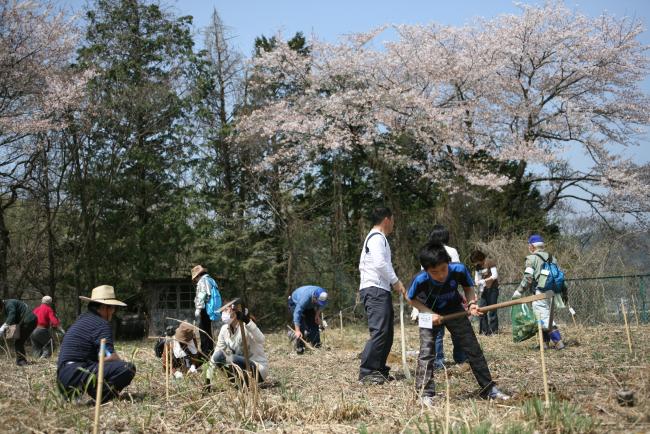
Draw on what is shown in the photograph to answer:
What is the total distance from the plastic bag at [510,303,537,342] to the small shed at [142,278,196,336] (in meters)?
12.3

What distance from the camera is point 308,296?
10016 mm

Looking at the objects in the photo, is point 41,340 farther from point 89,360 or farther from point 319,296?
point 89,360

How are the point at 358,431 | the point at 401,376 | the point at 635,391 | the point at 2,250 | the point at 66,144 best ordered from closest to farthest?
the point at 358,431
the point at 635,391
the point at 401,376
the point at 2,250
the point at 66,144

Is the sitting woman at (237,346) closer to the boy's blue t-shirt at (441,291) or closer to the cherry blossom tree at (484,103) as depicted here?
the boy's blue t-shirt at (441,291)

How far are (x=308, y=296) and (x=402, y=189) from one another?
12130 mm

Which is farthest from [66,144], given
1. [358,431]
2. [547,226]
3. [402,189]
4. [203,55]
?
[358,431]

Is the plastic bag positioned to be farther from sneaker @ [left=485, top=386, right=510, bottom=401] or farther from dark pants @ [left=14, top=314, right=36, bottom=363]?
dark pants @ [left=14, top=314, right=36, bottom=363]

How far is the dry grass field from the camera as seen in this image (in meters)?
3.86

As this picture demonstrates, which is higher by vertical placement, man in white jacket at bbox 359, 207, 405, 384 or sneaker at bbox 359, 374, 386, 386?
man in white jacket at bbox 359, 207, 405, 384

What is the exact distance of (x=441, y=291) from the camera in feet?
17.1

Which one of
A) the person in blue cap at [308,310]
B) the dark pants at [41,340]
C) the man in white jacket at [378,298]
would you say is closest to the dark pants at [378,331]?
the man in white jacket at [378,298]

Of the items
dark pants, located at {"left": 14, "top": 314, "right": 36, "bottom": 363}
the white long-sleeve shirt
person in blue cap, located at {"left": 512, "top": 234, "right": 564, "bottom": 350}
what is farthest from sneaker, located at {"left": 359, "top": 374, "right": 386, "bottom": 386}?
dark pants, located at {"left": 14, "top": 314, "right": 36, "bottom": 363}

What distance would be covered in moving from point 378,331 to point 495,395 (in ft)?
4.59

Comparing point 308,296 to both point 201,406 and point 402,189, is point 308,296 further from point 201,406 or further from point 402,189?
point 402,189
